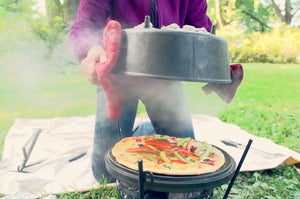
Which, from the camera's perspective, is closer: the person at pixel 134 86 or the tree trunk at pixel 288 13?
the person at pixel 134 86

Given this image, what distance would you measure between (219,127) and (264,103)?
257 cm

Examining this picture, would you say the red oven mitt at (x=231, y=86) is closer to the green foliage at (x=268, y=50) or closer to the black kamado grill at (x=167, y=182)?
the black kamado grill at (x=167, y=182)

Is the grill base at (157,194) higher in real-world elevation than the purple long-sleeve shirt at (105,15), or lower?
lower

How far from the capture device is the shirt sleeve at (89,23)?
2.00 meters

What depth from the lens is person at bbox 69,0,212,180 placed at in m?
2.15

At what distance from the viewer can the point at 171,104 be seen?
2.49 m

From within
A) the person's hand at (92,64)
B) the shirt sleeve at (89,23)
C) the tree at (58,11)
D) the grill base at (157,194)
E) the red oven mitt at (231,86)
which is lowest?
the grill base at (157,194)

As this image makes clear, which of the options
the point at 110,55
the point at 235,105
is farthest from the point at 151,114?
the point at 235,105

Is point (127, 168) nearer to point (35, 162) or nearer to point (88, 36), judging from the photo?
point (88, 36)

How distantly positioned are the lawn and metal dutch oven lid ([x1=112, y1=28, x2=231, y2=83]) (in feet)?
4.45

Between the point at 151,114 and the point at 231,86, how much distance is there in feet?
2.90

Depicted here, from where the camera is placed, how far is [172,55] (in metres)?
1.33

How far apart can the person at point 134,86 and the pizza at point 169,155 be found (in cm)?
29

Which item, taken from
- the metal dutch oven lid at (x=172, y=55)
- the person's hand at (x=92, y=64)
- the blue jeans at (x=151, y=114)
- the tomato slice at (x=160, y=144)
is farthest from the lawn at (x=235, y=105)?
the metal dutch oven lid at (x=172, y=55)
